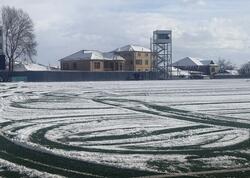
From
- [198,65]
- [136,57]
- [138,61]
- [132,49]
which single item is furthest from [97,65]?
[198,65]

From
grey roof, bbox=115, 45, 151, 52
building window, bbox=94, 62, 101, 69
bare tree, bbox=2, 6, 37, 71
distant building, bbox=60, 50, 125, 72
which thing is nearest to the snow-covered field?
bare tree, bbox=2, 6, 37, 71

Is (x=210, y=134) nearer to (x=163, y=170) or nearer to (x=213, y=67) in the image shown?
(x=163, y=170)

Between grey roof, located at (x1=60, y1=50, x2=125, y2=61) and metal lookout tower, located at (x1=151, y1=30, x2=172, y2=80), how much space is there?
10304 millimetres

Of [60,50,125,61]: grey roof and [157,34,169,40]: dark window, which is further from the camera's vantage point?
[157,34,169,40]: dark window

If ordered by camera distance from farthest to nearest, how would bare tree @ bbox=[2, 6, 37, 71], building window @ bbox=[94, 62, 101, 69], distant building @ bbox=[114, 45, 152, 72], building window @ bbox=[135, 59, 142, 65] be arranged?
building window @ bbox=[135, 59, 142, 65] < distant building @ bbox=[114, 45, 152, 72] < building window @ bbox=[94, 62, 101, 69] < bare tree @ bbox=[2, 6, 37, 71]

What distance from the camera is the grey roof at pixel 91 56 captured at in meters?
131

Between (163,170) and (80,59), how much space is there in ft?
404

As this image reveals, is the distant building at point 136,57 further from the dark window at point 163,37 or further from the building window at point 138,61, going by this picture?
the dark window at point 163,37

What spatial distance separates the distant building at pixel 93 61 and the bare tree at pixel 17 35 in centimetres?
2463

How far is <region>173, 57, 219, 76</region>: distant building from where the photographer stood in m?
171

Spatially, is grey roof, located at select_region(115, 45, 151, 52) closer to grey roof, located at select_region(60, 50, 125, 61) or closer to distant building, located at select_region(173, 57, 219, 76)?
grey roof, located at select_region(60, 50, 125, 61)

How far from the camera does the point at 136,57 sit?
471 ft

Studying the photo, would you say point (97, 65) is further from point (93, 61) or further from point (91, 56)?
A: point (91, 56)

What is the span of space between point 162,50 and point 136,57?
12.2 metres
